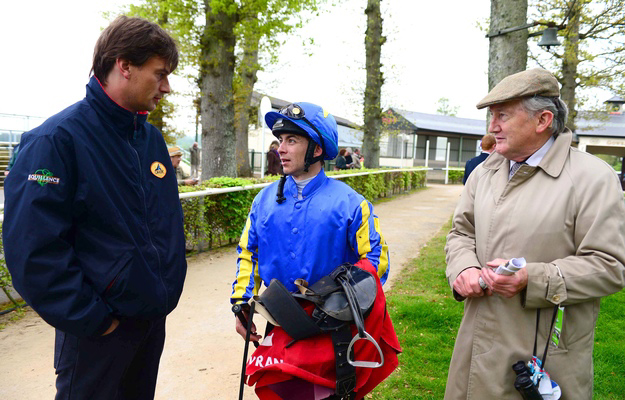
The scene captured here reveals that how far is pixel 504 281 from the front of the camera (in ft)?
5.67

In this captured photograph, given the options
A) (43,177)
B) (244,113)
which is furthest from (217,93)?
(244,113)

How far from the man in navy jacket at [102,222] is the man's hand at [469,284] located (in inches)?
50.0

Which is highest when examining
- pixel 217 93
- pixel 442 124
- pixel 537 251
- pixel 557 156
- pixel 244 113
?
pixel 442 124

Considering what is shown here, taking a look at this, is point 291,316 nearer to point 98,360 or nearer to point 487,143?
point 98,360

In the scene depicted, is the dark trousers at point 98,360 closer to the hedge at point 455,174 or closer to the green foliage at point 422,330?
the green foliage at point 422,330

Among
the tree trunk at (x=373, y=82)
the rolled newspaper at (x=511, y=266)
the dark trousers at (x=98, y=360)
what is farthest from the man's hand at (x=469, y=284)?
the tree trunk at (x=373, y=82)

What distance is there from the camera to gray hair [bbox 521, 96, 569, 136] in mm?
1871

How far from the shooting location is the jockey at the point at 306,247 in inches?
76.0

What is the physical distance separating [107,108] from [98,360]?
1.02m

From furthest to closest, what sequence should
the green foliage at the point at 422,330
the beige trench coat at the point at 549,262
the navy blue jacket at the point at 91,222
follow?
the green foliage at the point at 422,330 → the beige trench coat at the point at 549,262 → the navy blue jacket at the point at 91,222

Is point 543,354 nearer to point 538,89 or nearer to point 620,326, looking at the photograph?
point 538,89

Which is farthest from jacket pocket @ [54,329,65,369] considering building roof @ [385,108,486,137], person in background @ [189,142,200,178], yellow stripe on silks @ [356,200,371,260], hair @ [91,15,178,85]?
building roof @ [385,108,486,137]

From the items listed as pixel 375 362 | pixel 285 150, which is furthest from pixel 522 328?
pixel 285 150

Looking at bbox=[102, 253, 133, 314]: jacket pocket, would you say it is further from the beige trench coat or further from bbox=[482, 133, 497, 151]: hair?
bbox=[482, 133, 497, 151]: hair
